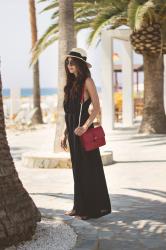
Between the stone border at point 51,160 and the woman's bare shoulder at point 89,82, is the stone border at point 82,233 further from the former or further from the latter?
the stone border at point 51,160

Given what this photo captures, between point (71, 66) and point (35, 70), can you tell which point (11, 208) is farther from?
point (35, 70)

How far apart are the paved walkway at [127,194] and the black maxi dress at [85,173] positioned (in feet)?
0.48

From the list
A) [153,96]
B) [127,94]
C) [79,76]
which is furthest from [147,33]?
[79,76]

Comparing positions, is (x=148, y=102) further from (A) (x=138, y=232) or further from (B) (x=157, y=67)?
(A) (x=138, y=232)

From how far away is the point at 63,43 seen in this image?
9.70 metres

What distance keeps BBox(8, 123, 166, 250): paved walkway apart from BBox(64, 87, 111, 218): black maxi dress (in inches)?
5.8

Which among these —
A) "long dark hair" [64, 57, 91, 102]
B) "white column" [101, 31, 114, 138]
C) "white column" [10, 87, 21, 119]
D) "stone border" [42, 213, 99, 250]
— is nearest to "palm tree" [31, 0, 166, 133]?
"white column" [101, 31, 114, 138]

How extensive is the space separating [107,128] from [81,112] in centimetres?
1251

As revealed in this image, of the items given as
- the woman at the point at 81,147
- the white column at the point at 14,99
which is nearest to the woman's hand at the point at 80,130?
the woman at the point at 81,147

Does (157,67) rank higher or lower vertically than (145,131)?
higher

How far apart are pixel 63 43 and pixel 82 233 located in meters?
5.67

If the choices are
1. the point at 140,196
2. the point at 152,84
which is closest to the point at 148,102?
the point at 152,84

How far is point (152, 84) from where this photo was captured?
15.4 metres

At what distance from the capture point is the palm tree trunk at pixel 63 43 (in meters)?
9.69
